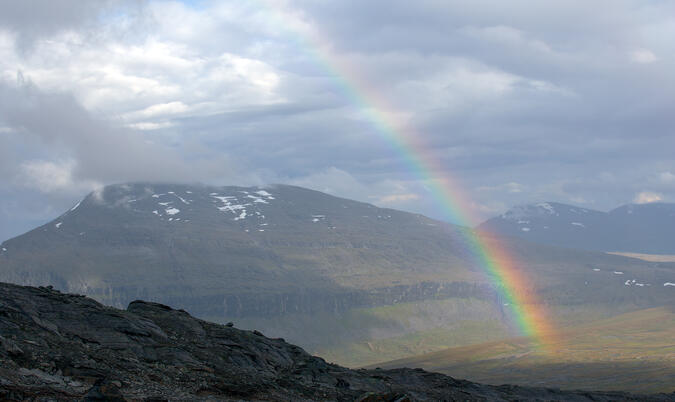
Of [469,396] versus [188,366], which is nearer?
[188,366]

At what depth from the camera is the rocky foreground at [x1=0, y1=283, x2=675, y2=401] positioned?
50281 mm

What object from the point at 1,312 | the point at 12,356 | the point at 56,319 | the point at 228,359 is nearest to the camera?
the point at 12,356

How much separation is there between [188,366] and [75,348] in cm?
1013

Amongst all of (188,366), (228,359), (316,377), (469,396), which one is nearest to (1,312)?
(188,366)

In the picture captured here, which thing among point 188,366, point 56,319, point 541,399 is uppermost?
point 56,319

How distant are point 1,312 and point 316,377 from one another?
33339 millimetres

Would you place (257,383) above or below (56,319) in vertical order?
below

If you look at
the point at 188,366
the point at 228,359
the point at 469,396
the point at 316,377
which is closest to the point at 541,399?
the point at 469,396

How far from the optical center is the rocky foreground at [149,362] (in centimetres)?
5028

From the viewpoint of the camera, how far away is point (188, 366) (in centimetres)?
6256

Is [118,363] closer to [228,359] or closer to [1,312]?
[1,312]

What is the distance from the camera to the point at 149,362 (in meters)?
61.6

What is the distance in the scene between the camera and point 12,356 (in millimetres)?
50594

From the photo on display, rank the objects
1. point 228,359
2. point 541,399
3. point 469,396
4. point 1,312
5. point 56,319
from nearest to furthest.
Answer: point 1,312 → point 56,319 → point 228,359 → point 469,396 → point 541,399
